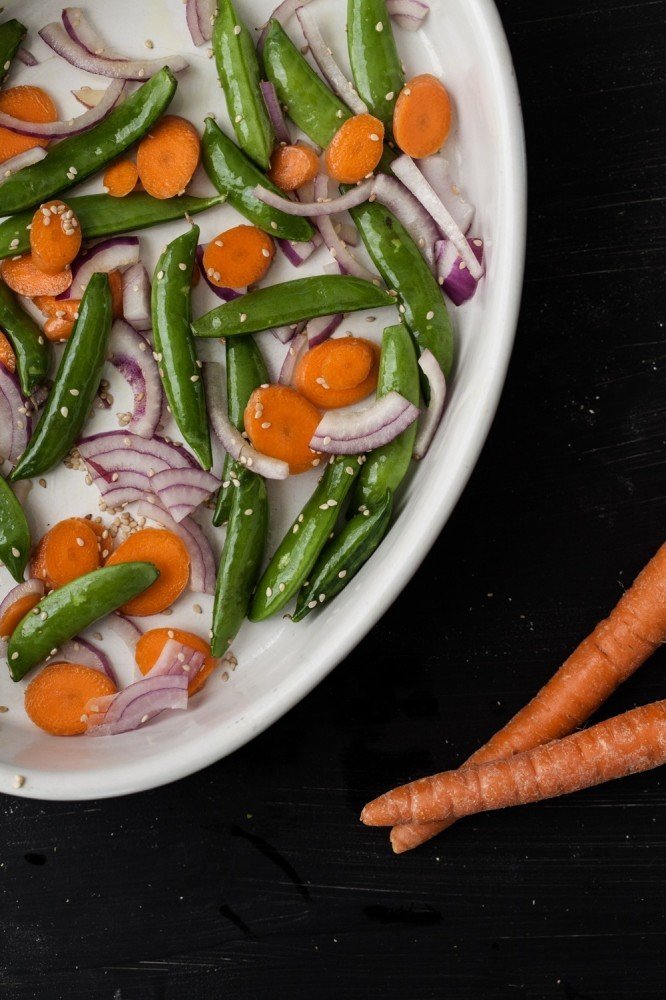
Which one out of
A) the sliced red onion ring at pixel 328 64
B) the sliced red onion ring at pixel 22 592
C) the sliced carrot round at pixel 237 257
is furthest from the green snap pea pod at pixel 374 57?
the sliced red onion ring at pixel 22 592

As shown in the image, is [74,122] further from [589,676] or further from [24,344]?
[589,676]

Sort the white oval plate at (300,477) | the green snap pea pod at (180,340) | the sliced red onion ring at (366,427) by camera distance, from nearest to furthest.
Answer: the white oval plate at (300,477) < the sliced red onion ring at (366,427) < the green snap pea pod at (180,340)

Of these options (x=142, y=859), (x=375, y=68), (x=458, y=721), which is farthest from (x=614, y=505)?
(x=142, y=859)

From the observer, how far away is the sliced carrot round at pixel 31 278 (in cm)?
213

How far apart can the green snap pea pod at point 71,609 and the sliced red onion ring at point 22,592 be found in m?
0.05

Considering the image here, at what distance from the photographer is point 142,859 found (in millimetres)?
2219

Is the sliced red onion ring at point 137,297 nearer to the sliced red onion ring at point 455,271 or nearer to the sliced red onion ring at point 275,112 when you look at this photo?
the sliced red onion ring at point 275,112

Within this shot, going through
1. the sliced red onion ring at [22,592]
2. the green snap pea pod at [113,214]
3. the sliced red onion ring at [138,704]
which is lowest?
the sliced red onion ring at [138,704]

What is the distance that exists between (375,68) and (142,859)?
2.05 metres

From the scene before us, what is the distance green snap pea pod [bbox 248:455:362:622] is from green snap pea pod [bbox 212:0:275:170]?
0.77 metres

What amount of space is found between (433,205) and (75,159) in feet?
2.91

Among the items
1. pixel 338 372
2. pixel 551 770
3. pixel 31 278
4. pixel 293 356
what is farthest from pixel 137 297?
pixel 551 770

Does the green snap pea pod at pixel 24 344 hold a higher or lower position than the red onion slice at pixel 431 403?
higher

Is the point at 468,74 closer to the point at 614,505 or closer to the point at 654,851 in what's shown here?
the point at 614,505
